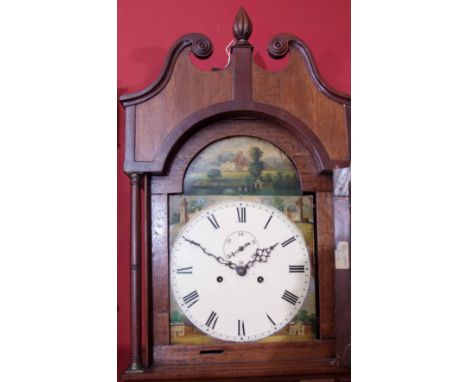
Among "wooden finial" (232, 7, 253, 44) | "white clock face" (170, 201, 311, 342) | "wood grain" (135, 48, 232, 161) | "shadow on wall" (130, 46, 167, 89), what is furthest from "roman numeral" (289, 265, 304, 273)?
"shadow on wall" (130, 46, 167, 89)

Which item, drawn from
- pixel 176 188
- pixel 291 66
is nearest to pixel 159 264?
pixel 176 188

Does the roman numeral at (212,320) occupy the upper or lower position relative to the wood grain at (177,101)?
lower

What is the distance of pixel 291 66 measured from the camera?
1.46 metres

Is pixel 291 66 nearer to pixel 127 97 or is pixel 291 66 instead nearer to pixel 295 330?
pixel 127 97

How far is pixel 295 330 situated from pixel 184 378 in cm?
Answer: 31

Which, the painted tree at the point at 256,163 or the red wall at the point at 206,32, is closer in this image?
the painted tree at the point at 256,163

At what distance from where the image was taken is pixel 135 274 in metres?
1.39

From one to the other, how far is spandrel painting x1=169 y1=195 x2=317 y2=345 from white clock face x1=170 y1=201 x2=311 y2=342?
0.5 inches

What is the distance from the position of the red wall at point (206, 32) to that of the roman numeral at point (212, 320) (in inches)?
15.9

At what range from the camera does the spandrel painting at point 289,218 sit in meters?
1.40

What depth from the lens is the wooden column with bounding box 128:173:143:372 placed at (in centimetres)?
137

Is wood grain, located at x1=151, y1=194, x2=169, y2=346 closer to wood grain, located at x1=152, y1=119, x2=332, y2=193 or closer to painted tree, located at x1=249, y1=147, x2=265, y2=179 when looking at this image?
wood grain, located at x1=152, y1=119, x2=332, y2=193

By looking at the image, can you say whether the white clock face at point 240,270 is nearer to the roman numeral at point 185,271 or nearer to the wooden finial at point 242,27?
the roman numeral at point 185,271

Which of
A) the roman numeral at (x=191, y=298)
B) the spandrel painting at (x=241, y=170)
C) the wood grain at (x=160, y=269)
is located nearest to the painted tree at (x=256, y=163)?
the spandrel painting at (x=241, y=170)
